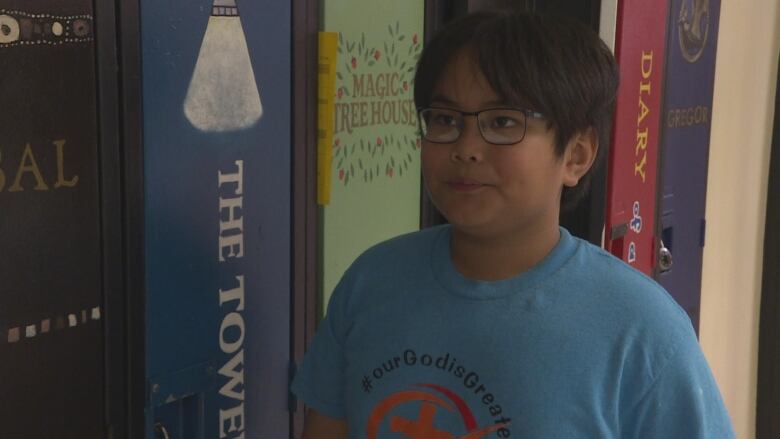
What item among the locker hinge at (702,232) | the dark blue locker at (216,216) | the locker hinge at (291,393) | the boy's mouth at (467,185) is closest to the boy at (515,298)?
the boy's mouth at (467,185)

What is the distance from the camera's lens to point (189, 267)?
152 centimetres

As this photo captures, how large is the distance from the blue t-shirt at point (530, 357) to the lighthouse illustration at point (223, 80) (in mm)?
403

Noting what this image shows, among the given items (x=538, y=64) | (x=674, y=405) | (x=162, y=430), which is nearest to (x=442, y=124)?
(x=538, y=64)

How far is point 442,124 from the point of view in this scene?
4.09 ft

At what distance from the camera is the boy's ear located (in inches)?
50.9

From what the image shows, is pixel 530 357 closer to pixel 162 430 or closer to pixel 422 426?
pixel 422 426

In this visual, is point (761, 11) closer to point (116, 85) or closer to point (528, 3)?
point (528, 3)

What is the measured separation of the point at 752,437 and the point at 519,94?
10.5 ft

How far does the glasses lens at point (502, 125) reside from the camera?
1204 millimetres

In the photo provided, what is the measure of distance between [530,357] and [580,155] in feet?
0.93

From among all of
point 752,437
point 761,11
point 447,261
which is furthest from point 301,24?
point 752,437

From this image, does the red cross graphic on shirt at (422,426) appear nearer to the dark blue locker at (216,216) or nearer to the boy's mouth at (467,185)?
the boy's mouth at (467,185)

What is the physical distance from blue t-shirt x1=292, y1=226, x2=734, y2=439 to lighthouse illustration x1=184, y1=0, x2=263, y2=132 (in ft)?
1.32

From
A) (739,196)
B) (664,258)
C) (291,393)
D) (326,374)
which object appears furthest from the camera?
(739,196)
